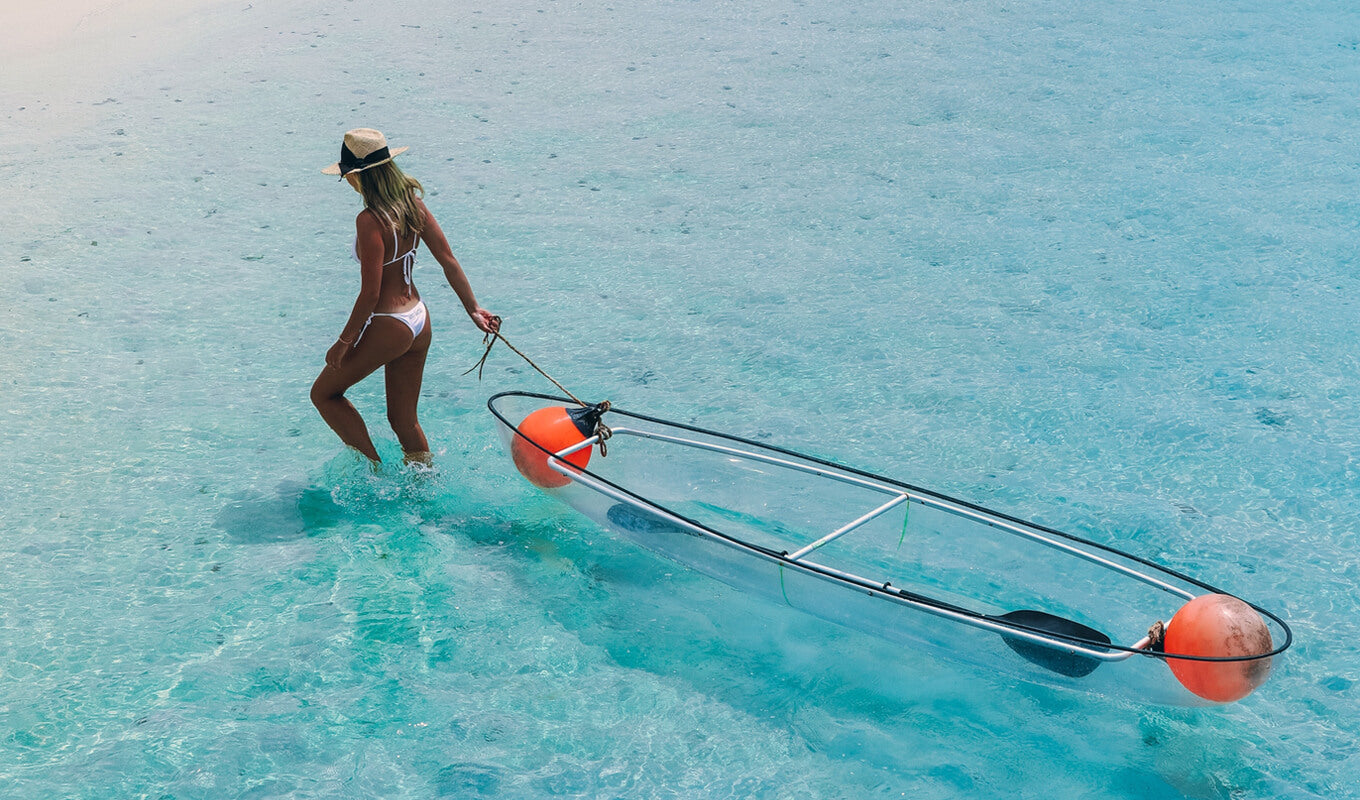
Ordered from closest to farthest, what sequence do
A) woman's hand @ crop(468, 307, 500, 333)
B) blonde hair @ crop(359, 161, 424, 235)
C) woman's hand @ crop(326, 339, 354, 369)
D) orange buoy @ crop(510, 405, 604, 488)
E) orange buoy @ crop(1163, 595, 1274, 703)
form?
orange buoy @ crop(1163, 595, 1274, 703)
blonde hair @ crop(359, 161, 424, 235)
woman's hand @ crop(326, 339, 354, 369)
orange buoy @ crop(510, 405, 604, 488)
woman's hand @ crop(468, 307, 500, 333)

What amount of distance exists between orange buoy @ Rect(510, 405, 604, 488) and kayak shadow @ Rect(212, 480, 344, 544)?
1.00 meters

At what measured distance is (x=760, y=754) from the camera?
4059 millimetres

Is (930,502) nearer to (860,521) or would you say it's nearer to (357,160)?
(860,521)

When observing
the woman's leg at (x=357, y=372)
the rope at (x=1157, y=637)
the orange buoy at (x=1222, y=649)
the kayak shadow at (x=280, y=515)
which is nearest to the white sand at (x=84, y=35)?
the kayak shadow at (x=280, y=515)

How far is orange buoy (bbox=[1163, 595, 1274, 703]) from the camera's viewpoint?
12.2 ft

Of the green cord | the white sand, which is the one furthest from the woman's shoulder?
the white sand

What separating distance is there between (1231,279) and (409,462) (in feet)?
18.6

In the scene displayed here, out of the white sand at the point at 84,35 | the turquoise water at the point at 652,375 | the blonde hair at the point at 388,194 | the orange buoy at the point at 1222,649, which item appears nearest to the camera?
the orange buoy at the point at 1222,649

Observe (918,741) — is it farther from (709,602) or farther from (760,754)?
(709,602)

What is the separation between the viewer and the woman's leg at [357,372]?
488 cm

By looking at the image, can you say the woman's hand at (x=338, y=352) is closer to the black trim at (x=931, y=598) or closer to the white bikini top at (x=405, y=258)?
the white bikini top at (x=405, y=258)

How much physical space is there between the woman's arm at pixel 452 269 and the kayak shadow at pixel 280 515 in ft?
3.80

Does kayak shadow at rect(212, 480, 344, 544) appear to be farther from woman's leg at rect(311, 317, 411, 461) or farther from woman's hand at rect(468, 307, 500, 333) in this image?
woman's hand at rect(468, 307, 500, 333)

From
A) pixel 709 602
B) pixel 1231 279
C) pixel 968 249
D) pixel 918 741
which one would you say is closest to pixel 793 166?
pixel 968 249
